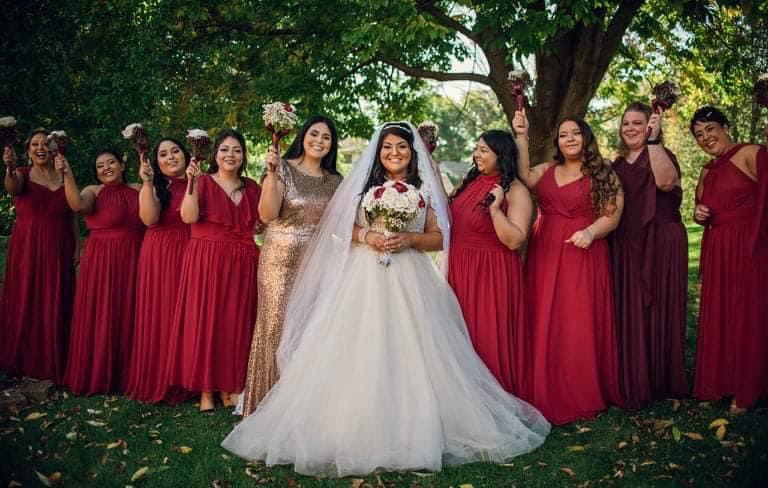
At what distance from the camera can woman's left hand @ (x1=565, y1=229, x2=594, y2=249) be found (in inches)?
207

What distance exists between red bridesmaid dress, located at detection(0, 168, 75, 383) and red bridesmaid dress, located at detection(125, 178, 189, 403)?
1.04 m

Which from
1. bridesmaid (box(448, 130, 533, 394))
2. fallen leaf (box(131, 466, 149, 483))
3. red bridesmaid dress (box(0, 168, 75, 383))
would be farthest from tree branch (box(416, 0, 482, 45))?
fallen leaf (box(131, 466, 149, 483))

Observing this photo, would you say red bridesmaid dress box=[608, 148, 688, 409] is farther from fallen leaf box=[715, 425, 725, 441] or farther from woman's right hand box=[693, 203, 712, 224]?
fallen leaf box=[715, 425, 725, 441]

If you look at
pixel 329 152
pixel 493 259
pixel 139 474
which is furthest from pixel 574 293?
pixel 139 474

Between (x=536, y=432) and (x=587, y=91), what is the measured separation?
195 inches

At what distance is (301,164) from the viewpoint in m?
5.72

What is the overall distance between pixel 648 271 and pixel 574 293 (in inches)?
31.6

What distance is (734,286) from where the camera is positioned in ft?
18.0

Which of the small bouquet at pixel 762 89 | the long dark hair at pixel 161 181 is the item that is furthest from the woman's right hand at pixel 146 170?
the small bouquet at pixel 762 89

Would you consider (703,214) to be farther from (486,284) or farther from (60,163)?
(60,163)

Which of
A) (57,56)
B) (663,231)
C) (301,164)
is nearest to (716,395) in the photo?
(663,231)

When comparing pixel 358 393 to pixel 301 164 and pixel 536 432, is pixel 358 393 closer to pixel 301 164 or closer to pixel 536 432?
pixel 536 432

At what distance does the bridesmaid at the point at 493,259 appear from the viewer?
5375 mm

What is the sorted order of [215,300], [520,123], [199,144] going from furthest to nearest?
[215,300] < [520,123] < [199,144]
